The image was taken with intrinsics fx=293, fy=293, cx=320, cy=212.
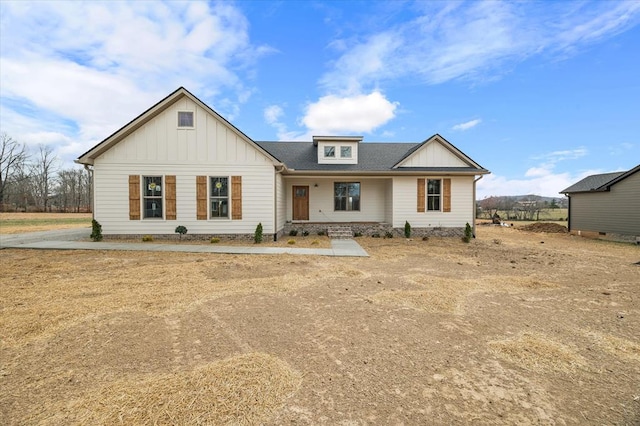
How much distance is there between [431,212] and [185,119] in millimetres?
12447

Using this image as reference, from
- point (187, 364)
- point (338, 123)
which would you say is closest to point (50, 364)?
point (187, 364)

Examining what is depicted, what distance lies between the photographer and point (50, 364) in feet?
10.0

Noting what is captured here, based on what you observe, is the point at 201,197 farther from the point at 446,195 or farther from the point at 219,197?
the point at 446,195

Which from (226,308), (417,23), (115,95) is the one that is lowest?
(226,308)

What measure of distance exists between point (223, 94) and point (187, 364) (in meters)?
18.6

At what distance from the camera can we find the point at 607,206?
1593 cm

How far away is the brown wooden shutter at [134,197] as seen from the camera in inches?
487

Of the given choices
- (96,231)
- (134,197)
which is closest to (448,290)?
(134,197)

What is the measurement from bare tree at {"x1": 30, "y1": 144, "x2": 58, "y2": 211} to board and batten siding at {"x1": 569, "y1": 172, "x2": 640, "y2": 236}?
2487 inches

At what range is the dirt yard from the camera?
2379 millimetres

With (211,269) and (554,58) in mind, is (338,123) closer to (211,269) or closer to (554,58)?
(554,58)

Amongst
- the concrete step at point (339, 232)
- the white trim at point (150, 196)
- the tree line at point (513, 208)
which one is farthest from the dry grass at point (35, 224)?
the tree line at point (513, 208)

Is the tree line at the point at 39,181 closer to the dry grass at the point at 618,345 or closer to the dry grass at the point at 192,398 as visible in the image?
the dry grass at the point at 192,398

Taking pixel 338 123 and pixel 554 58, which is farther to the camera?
pixel 338 123
